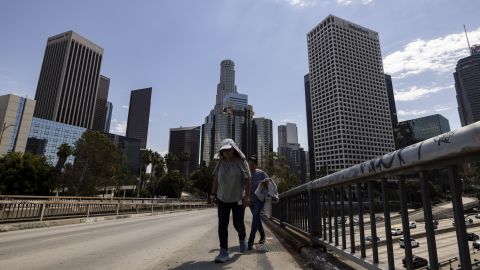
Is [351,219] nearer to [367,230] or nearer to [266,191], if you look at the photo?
[367,230]

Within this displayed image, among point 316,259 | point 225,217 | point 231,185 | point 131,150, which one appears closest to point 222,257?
point 225,217

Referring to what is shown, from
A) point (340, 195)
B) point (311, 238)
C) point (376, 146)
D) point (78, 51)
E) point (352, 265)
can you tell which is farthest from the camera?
point (376, 146)

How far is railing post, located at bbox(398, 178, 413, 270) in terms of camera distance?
7.24 ft

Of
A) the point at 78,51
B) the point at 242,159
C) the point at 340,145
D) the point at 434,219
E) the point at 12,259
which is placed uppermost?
the point at 78,51

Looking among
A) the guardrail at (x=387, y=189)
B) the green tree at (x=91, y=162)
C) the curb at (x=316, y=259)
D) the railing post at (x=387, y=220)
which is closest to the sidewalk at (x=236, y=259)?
the curb at (x=316, y=259)

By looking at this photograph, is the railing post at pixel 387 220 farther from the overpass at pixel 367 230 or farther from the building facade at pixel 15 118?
the building facade at pixel 15 118

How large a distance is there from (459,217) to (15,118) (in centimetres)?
10901

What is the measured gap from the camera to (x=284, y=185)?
81812 millimetres

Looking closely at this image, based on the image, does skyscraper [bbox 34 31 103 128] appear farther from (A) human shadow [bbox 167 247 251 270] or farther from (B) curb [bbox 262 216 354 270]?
(B) curb [bbox 262 216 354 270]

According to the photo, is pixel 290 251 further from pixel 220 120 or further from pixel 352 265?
pixel 220 120

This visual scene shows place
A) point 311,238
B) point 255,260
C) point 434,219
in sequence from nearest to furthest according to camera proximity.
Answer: point 434,219
point 255,260
point 311,238

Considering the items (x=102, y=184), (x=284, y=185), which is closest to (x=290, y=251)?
(x=102, y=184)

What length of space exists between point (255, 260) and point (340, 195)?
1650 mm

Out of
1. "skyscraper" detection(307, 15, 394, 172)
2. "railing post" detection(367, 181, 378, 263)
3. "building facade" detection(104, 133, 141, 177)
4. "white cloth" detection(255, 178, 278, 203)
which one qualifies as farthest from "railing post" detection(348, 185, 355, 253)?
"skyscraper" detection(307, 15, 394, 172)
